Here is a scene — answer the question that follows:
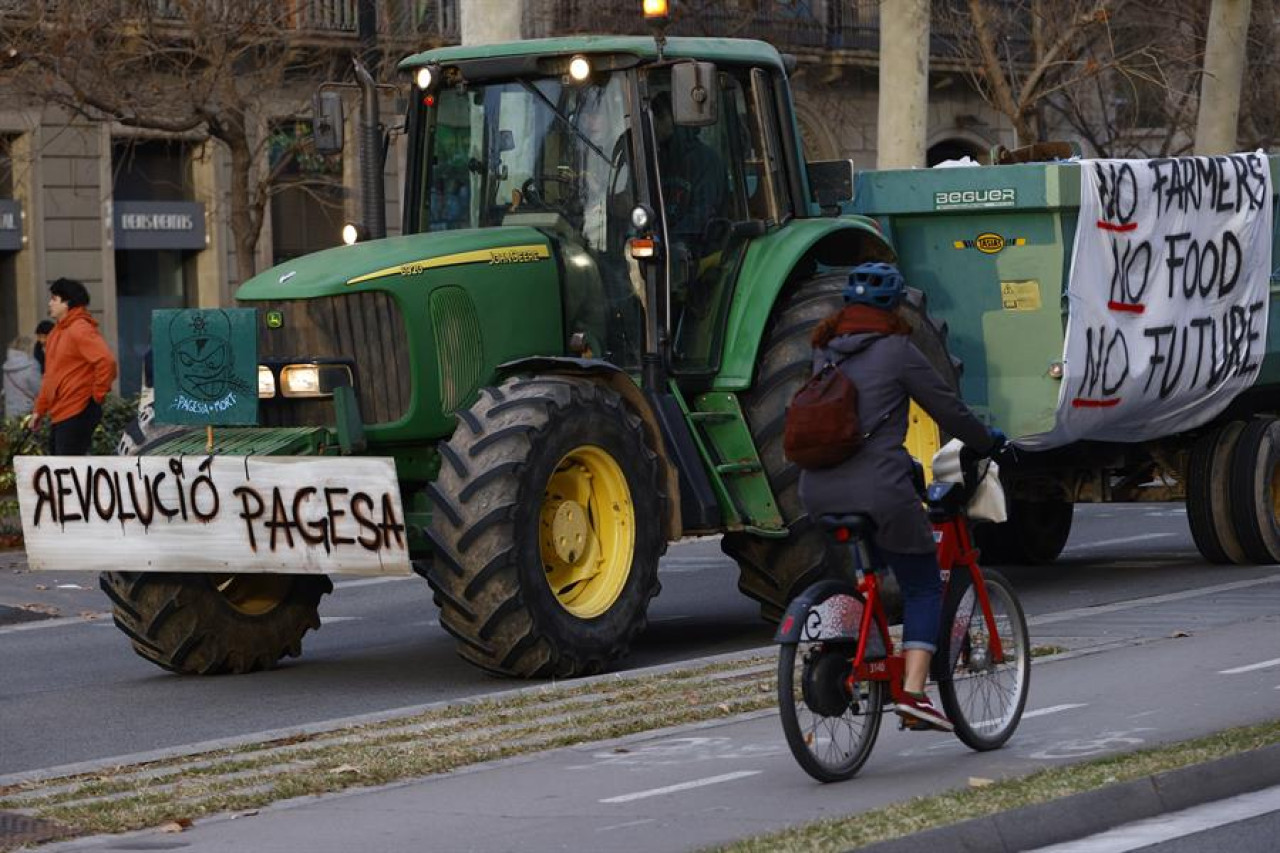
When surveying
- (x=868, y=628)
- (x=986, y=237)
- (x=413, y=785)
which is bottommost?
(x=413, y=785)

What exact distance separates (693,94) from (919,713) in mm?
4139

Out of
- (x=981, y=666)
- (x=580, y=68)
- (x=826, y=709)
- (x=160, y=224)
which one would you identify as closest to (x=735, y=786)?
(x=826, y=709)

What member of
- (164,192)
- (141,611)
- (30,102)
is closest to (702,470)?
(141,611)

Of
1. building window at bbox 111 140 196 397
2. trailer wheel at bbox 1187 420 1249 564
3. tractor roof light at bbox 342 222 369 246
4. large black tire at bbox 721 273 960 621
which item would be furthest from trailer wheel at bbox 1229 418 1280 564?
building window at bbox 111 140 196 397

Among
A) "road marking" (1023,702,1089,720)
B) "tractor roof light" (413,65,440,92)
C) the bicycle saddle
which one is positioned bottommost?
A: "road marking" (1023,702,1089,720)

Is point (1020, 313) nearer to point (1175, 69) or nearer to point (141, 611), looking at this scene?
point (141, 611)

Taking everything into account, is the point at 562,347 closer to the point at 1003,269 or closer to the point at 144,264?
the point at 1003,269

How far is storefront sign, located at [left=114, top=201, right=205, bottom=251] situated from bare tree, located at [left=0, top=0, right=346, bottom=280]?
18.7 feet

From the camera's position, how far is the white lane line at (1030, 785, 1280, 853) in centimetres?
795

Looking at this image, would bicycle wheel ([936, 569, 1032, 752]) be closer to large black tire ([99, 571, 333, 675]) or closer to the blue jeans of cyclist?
the blue jeans of cyclist

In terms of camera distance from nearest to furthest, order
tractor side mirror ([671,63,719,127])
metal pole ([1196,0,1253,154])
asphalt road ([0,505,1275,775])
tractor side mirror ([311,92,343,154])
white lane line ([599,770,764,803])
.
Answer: white lane line ([599,770,764,803]) < asphalt road ([0,505,1275,775]) < tractor side mirror ([671,63,719,127]) < tractor side mirror ([311,92,343,154]) < metal pole ([1196,0,1253,154])

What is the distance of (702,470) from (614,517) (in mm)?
777

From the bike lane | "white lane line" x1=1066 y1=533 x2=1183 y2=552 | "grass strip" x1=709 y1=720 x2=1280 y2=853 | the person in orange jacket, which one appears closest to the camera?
"grass strip" x1=709 y1=720 x2=1280 y2=853

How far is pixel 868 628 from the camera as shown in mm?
8742
